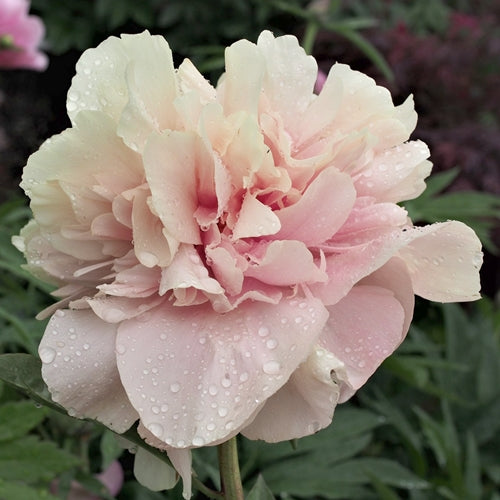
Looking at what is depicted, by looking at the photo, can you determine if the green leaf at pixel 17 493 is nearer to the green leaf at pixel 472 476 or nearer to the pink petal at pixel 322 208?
the pink petal at pixel 322 208

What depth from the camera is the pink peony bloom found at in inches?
48.8

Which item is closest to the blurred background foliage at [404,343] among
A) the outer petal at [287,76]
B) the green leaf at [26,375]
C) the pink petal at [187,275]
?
the green leaf at [26,375]

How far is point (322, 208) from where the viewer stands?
1.45 ft

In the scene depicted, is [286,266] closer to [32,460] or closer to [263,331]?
[263,331]

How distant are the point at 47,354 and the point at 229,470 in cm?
13

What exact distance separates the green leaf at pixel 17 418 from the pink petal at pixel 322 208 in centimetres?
35

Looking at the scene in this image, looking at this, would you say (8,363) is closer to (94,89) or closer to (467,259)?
(94,89)

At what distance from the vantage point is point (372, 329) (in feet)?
1.44

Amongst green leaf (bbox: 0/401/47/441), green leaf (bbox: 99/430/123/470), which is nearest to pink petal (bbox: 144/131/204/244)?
green leaf (bbox: 0/401/47/441)

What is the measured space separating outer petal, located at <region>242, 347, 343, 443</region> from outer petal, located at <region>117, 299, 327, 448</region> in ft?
0.06

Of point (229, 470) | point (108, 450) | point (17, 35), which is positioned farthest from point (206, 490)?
point (17, 35)

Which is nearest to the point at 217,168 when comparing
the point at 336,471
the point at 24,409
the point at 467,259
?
the point at 467,259

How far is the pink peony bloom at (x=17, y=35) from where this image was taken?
1.24 m

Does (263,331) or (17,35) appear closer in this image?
(263,331)
